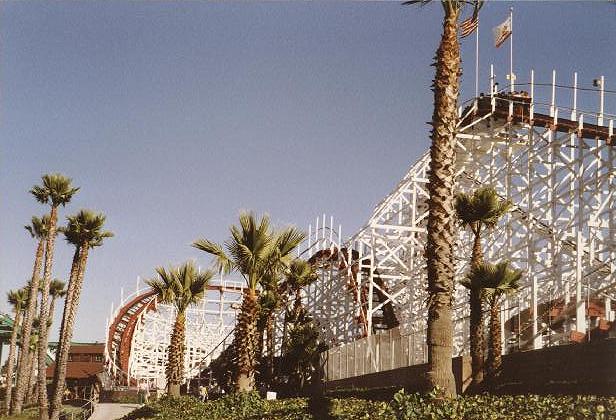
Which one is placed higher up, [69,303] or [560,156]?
[560,156]

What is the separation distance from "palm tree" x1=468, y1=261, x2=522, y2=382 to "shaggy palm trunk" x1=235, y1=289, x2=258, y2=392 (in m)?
5.57

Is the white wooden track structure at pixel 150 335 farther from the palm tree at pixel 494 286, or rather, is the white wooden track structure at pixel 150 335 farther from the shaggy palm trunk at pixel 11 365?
the palm tree at pixel 494 286

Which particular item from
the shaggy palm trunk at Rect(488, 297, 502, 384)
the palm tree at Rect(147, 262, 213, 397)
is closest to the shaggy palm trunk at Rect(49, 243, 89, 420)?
the palm tree at Rect(147, 262, 213, 397)

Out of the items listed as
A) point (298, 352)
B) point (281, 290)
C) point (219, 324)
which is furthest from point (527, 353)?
point (219, 324)

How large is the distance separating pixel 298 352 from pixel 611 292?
12566 mm

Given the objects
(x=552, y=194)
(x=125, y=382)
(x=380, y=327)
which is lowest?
(x=125, y=382)

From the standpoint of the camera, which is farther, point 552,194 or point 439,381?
point 552,194

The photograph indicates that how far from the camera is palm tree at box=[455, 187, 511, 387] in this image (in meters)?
18.4

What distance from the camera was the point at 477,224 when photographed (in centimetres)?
1961

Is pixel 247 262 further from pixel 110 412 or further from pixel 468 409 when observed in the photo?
pixel 110 412

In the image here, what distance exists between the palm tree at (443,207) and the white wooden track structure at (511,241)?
24.7ft

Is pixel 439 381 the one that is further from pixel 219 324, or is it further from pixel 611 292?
pixel 219 324

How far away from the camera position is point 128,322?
54.3 m

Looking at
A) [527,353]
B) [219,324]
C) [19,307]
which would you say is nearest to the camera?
[527,353]
